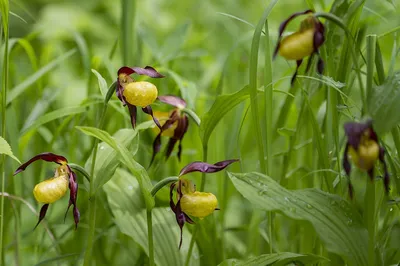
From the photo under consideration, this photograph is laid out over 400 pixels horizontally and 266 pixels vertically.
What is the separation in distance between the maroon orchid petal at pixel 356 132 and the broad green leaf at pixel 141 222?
501mm

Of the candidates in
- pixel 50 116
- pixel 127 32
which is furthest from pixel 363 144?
pixel 127 32

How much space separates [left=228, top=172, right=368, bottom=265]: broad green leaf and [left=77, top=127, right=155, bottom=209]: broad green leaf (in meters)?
0.13

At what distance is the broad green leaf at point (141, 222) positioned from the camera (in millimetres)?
999

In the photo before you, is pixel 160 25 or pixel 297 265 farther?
pixel 160 25

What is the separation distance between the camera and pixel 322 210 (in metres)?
0.75

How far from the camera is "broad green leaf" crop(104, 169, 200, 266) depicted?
1.00 m

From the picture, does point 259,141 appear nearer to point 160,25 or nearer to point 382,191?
point 382,191

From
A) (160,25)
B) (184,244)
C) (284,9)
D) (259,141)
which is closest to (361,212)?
(259,141)

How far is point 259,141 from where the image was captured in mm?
816

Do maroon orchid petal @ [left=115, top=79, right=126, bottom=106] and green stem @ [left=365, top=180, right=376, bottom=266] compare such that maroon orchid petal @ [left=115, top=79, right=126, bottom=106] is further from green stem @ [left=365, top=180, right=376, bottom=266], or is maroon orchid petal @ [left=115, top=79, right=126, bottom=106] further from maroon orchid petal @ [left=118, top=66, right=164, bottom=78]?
green stem @ [left=365, top=180, right=376, bottom=266]

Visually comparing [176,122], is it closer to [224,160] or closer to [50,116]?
[224,160]

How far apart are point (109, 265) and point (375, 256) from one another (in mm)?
628

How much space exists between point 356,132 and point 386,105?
8 cm

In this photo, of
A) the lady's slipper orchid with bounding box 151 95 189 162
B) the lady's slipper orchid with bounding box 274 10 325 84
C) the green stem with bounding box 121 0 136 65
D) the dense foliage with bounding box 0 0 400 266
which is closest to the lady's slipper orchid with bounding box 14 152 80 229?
the dense foliage with bounding box 0 0 400 266
